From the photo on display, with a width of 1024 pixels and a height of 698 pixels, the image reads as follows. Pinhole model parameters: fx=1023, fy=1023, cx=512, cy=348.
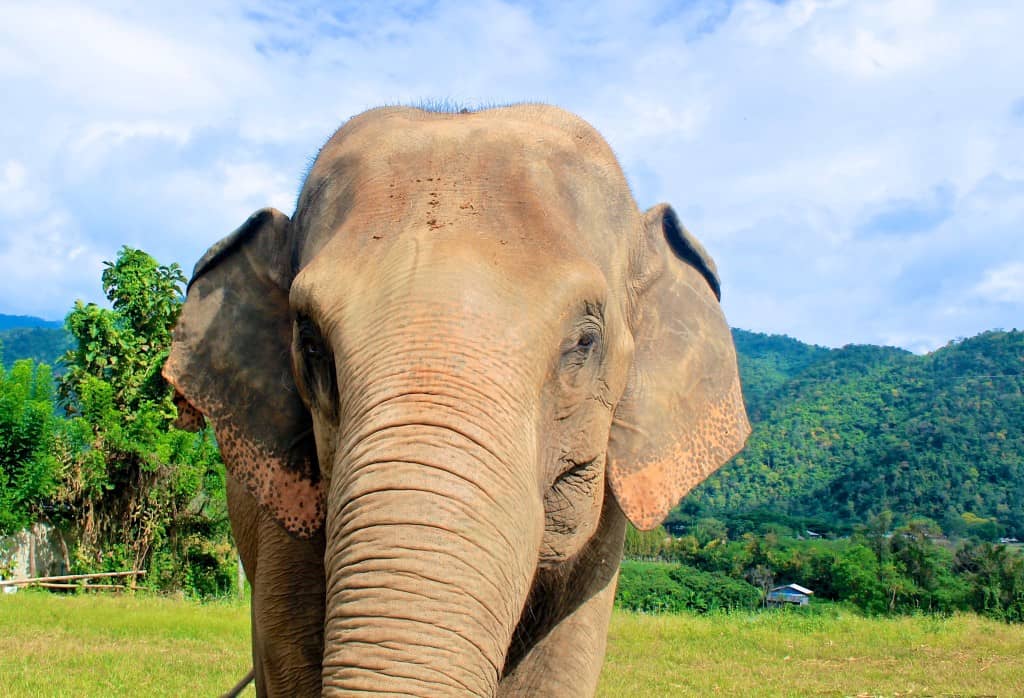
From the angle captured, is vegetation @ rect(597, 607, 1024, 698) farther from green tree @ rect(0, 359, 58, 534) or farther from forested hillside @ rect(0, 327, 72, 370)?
forested hillside @ rect(0, 327, 72, 370)

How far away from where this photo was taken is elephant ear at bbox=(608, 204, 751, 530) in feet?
13.4

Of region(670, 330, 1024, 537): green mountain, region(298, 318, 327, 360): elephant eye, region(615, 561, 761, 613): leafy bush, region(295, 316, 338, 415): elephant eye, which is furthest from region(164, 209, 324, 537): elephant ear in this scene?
region(670, 330, 1024, 537): green mountain

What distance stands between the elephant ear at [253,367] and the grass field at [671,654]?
6.21 meters

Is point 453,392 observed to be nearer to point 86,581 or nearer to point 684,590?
point 86,581

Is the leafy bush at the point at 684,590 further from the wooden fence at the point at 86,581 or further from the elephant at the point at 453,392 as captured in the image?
the elephant at the point at 453,392

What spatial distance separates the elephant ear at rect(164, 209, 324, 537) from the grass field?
6206 millimetres

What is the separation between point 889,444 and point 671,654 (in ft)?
292

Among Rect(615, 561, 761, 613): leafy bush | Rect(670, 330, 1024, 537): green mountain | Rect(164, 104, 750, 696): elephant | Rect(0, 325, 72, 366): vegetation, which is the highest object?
Rect(0, 325, 72, 366): vegetation

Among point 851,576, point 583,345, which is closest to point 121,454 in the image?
point 583,345

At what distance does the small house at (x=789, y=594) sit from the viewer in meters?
49.7

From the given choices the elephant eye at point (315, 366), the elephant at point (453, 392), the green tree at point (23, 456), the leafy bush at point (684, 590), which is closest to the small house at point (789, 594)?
the leafy bush at point (684, 590)

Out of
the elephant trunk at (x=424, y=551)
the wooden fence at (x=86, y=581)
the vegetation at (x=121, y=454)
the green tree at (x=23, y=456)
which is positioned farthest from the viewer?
the vegetation at (x=121, y=454)

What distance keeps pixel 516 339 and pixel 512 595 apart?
76 cm

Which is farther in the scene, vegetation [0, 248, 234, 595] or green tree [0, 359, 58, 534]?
vegetation [0, 248, 234, 595]
